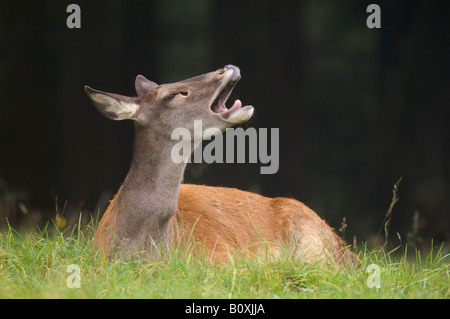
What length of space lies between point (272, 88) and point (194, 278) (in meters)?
4.91

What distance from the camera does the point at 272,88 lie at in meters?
8.95

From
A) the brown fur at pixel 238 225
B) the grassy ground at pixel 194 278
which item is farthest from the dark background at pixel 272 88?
the grassy ground at pixel 194 278

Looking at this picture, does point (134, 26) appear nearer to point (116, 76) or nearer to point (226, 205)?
point (116, 76)

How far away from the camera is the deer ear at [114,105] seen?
16.5 feet

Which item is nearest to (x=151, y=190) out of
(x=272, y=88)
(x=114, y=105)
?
(x=114, y=105)

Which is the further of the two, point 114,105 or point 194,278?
point 114,105

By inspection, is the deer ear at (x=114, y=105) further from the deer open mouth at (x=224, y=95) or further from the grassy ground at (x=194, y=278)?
the grassy ground at (x=194, y=278)

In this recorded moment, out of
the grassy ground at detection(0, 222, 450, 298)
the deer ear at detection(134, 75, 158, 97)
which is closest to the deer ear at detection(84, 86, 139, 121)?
the deer ear at detection(134, 75, 158, 97)

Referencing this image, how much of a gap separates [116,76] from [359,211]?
3.35 metres

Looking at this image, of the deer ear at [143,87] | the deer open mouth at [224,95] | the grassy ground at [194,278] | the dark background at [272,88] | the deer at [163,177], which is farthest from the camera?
the dark background at [272,88]

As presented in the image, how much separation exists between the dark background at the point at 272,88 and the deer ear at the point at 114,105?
3.14 metres

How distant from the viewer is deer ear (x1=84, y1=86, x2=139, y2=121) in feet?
16.5

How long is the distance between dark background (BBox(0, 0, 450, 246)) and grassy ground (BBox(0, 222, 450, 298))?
137 inches

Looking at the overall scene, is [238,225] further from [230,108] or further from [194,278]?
[194,278]
